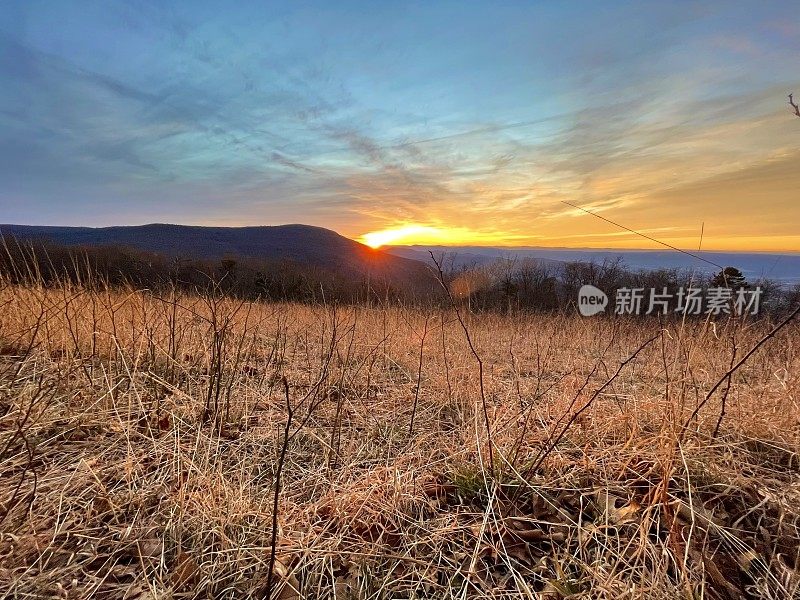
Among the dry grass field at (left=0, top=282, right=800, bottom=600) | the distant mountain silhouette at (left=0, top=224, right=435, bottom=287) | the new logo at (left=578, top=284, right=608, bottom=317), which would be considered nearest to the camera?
the dry grass field at (left=0, top=282, right=800, bottom=600)

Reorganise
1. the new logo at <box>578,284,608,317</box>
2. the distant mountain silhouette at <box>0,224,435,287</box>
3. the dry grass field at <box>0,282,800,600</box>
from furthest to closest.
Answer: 1. the distant mountain silhouette at <box>0,224,435,287</box>
2. the new logo at <box>578,284,608,317</box>
3. the dry grass field at <box>0,282,800,600</box>

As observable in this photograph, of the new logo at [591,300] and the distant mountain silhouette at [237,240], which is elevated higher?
the distant mountain silhouette at [237,240]

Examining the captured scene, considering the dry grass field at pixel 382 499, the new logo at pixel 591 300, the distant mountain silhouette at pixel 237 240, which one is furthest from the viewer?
the distant mountain silhouette at pixel 237 240

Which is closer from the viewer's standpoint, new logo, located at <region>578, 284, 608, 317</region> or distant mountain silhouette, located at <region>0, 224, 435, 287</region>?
new logo, located at <region>578, 284, 608, 317</region>

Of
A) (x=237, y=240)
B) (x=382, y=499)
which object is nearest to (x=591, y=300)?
(x=382, y=499)

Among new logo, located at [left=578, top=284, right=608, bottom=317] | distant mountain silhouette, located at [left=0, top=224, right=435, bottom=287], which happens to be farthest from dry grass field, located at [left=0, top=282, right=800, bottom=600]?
distant mountain silhouette, located at [left=0, top=224, right=435, bottom=287]

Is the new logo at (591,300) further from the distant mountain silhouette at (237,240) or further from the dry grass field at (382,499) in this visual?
the distant mountain silhouette at (237,240)

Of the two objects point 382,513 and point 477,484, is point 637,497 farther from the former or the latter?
point 382,513

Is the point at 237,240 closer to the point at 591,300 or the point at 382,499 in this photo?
the point at 591,300

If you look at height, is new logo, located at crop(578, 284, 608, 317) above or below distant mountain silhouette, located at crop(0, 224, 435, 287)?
below

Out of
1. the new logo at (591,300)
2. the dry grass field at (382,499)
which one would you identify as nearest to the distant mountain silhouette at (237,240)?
the new logo at (591,300)

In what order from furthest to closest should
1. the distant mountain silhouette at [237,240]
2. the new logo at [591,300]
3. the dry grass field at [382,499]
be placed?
the distant mountain silhouette at [237,240]
the new logo at [591,300]
the dry grass field at [382,499]

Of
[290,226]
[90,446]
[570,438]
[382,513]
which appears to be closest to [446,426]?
[570,438]

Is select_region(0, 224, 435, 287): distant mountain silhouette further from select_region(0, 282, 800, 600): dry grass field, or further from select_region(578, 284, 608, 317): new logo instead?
select_region(0, 282, 800, 600): dry grass field
